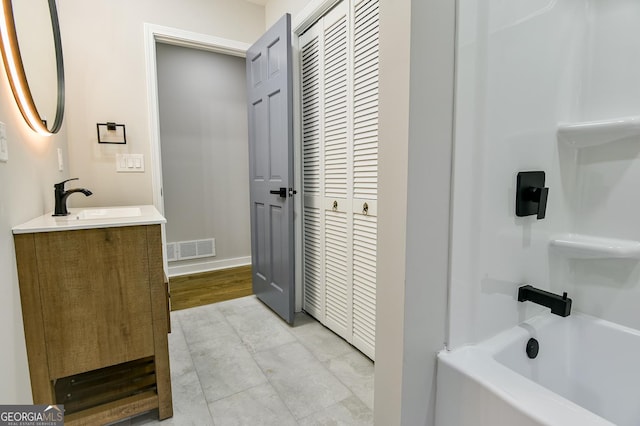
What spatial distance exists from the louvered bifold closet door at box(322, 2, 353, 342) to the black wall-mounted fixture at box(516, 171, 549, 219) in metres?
1.05

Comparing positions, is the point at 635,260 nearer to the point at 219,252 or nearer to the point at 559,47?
the point at 559,47

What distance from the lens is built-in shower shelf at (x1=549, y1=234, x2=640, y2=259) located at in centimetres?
92

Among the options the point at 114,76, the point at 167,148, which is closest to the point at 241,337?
the point at 114,76

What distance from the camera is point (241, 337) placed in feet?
6.84

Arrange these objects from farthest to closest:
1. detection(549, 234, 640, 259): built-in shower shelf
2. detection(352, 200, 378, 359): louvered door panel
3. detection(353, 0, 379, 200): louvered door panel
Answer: detection(352, 200, 378, 359): louvered door panel < detection(353, 0, 379, 200): louvered door panel < detection(549, 234, 640, 259): built-in shower shelf

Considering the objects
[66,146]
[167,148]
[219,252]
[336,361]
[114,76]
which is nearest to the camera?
[336,361]

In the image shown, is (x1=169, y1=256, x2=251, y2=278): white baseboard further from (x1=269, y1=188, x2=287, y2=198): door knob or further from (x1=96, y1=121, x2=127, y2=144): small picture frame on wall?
(x1=269, y1=188, x2=287, y2=198): door knob

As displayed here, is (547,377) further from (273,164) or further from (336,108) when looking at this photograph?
(273,164)

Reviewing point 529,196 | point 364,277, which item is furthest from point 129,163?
point 529,196

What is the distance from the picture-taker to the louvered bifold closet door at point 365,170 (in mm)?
1611

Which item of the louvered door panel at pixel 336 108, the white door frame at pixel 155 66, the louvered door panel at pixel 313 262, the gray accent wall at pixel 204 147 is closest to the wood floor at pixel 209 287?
the gray accent wall at pixel 204 147

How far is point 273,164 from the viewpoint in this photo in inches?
91.4

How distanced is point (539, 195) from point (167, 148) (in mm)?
3447

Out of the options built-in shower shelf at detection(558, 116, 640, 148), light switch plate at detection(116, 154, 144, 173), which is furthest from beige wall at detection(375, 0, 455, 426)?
light switch plate at detection(116, 154, 144, 173)
